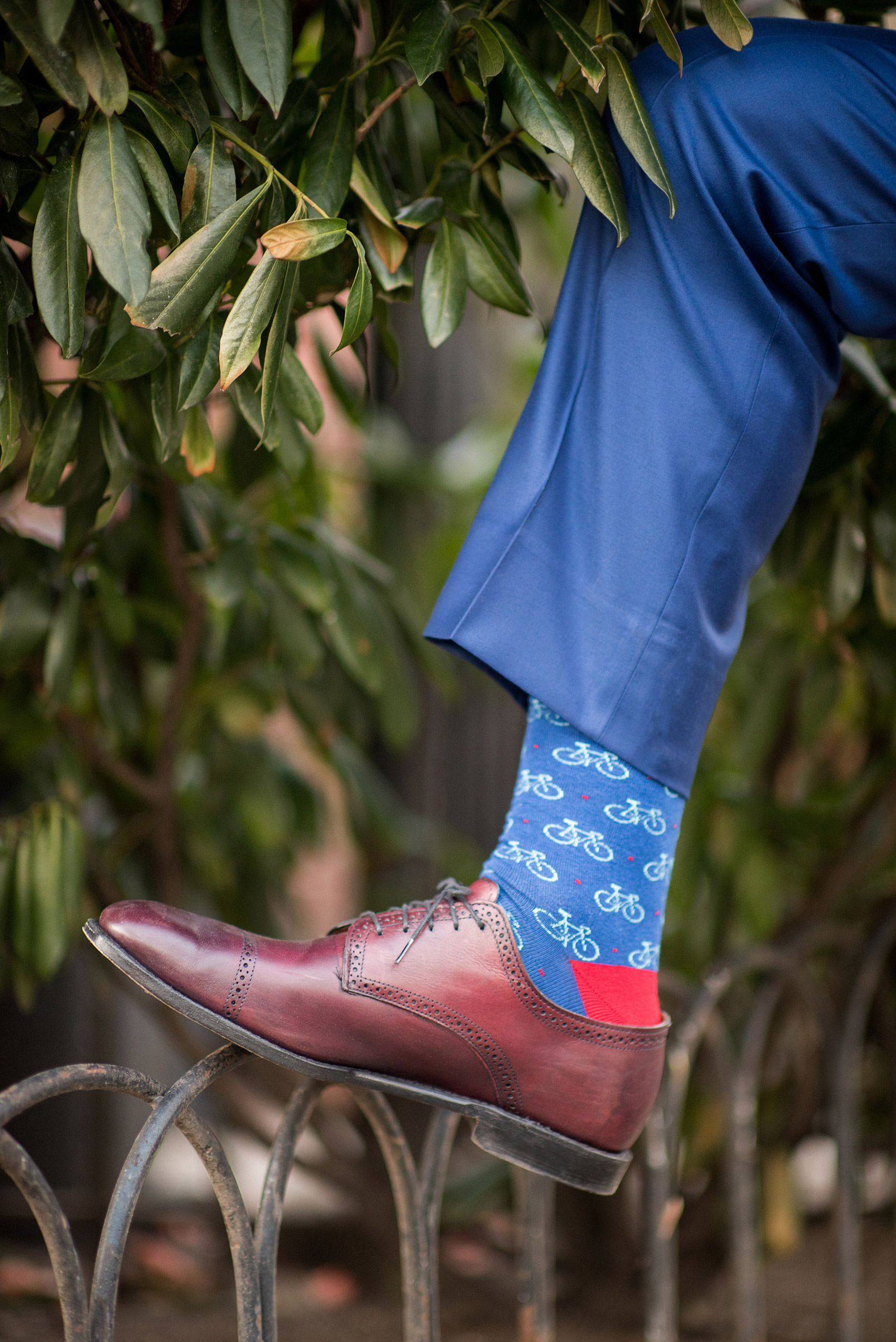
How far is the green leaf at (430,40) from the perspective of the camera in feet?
2.39

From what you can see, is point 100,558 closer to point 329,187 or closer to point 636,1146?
point 329,187

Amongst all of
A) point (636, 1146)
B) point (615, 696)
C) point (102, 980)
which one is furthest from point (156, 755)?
point (636, 1146)

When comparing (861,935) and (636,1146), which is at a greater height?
(861,935)

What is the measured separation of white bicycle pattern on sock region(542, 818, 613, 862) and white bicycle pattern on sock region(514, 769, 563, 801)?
0.02 meters

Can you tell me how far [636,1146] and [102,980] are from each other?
0.94 m

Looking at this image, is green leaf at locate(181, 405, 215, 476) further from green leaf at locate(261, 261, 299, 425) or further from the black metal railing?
the black metal railing

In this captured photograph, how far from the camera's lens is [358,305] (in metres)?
0.72

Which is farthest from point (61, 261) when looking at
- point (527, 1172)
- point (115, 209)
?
point (527, 1172)

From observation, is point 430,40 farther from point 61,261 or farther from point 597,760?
point 597,760

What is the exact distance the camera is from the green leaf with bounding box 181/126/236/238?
731 millimetres

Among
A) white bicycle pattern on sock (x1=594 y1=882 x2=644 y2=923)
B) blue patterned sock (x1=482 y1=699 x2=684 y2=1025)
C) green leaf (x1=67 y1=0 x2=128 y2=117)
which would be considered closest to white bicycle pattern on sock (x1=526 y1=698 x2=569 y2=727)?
blue patterned sock (x1=482 y1=699 x2=684 y2=1025)

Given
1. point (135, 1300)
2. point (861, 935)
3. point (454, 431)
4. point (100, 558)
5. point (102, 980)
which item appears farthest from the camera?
point (454, 431)

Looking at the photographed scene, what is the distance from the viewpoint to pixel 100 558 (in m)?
1.23

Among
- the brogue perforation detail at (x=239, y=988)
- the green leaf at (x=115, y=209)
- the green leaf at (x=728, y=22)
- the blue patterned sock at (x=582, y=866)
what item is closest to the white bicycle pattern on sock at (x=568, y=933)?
the blue patterned sock at (x=582, y=866)
